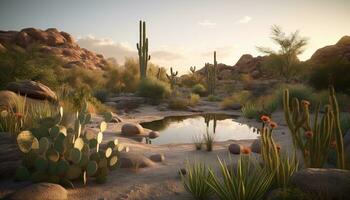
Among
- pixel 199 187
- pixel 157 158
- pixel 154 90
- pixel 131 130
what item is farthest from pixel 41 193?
pixel 154 90

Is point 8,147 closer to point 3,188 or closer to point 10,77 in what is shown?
point 3,188

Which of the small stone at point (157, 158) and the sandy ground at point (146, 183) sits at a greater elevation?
the small stone at point (157, 158)

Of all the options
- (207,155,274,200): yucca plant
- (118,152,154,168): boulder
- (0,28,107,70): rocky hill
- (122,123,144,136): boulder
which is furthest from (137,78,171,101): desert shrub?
(0,28,107,70): rocky hill

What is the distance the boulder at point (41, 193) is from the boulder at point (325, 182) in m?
2.94

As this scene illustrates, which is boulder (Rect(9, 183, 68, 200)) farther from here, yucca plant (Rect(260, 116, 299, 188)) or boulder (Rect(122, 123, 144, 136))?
boulder (Rect(122, 123, 144, 136))

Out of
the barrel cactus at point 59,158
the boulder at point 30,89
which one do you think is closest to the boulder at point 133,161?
the barrel cactus at point 59,158

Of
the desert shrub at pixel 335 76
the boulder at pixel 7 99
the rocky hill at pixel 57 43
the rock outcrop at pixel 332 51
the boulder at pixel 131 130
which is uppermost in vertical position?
the rocky hill at pixel 57 43

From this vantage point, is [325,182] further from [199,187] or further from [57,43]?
[57,43]

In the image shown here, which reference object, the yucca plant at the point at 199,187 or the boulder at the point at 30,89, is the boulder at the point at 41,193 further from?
the boulder at the point at 30,89

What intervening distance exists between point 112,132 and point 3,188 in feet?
16.5

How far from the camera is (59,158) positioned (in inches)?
178

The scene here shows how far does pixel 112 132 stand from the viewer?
362 inches

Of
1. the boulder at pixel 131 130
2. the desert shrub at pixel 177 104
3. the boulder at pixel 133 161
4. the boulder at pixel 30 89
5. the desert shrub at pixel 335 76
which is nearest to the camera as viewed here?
the boulder at pixel 133 161

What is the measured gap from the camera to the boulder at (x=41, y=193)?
3.56 meters
